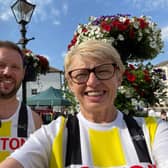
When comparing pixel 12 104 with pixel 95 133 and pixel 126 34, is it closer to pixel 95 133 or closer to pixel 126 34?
pixel 95 133

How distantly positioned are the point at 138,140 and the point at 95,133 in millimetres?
183

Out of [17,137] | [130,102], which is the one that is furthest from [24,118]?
[130,102]

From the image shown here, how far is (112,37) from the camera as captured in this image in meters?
4.56

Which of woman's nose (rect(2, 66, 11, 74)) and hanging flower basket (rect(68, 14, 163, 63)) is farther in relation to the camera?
hanging flower basket (rect(68, 14, 163, 63))

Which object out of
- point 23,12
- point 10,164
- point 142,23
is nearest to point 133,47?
point 142,23

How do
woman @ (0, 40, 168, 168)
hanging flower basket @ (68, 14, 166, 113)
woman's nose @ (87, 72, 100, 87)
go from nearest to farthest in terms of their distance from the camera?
woman @ (0, 40, 168, 168) < woman's nose @ (87, 72, 100, 87) < hanging flower basket @ (68, 14, 166, 113)

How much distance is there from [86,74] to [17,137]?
98 cm

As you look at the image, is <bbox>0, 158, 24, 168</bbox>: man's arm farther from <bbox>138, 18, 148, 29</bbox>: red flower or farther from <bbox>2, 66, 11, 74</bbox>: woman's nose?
<bbox>138, 18, 148, 29</bbox>: red flower

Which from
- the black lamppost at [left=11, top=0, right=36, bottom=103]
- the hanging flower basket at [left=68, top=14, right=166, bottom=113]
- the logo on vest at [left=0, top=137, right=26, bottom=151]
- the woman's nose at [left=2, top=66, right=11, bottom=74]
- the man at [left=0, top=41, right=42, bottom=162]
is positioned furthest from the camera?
the black lamppost at [left=11, top=0, right=36, bottom=103]

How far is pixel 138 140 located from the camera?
1.41m

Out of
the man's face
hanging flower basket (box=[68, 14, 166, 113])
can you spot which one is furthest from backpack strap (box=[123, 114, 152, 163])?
hanging flower basket (box=[68, 14, 166, 113])

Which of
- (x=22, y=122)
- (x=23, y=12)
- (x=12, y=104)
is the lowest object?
(x=22, y=122)

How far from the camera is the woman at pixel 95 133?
4.32 ft

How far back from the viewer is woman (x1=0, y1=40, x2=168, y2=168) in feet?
4.32
